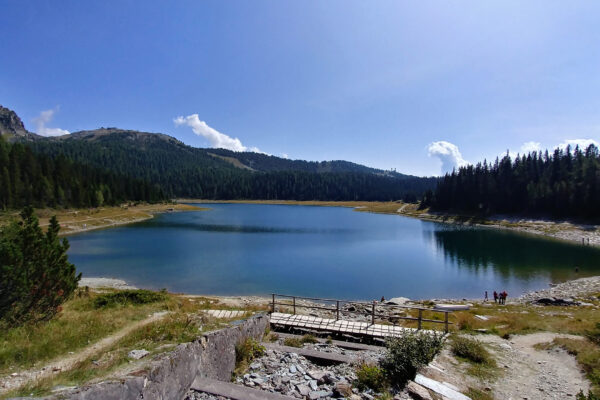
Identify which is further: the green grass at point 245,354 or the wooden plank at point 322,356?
the wooden plank at point 322,356

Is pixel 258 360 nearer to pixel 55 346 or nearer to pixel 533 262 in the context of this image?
pixel 55 346

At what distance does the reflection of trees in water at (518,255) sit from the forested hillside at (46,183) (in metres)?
80.9

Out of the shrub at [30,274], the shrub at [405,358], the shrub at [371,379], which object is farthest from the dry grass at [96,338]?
the shrub at [405,358]

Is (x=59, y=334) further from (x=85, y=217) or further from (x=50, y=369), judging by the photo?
(x=85, y=217)

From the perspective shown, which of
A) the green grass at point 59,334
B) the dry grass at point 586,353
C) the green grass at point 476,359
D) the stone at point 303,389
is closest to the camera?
the stone at point 303,389

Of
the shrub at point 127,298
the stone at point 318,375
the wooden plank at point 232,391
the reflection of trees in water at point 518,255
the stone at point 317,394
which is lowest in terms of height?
the reflection of trees in water at point 518,255

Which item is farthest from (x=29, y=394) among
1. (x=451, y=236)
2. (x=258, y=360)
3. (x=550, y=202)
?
(x=550, y=202)

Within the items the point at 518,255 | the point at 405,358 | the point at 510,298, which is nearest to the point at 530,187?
the point at 518,255

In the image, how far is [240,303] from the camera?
23203mm

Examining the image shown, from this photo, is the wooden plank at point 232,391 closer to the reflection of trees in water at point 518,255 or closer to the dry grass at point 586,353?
the dry grass at point 586,353

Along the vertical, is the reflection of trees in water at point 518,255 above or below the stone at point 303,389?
below

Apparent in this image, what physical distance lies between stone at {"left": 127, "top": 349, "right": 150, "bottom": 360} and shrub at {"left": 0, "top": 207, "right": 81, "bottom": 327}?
23.8 feet

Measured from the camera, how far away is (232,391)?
264 inches

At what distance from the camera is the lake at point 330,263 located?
1228 inches
